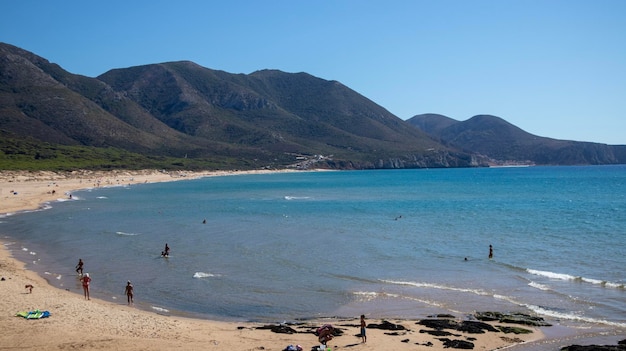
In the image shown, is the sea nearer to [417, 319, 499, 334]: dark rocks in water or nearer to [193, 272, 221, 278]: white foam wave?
[193, 272, 221, 278]: white foam wave

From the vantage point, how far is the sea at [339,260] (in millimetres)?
24000

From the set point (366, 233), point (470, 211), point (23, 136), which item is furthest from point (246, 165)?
point (366, 233)

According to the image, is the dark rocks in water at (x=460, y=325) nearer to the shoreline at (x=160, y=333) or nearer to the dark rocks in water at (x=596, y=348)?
the shoreline at (x=160, y=333)

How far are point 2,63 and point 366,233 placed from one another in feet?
638

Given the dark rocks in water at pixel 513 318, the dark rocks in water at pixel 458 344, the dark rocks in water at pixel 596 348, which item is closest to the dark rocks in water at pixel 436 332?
the dark rocks in water at pixel 458 344

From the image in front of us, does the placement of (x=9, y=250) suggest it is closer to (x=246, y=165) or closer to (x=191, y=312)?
(x=191, y=312)

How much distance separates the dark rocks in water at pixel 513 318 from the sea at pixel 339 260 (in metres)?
0.69

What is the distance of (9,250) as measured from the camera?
36.7 meters

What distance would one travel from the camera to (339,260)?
34812 mm

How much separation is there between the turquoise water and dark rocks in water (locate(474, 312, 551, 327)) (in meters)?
1.01

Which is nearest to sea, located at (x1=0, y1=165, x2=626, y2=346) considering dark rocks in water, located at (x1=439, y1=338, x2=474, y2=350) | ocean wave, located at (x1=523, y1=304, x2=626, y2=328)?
ocean wave, located at (x1=523, y1=304, x2=626, y2=328)

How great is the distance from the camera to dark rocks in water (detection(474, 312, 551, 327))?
20597mm

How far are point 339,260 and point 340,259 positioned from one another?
35 centimetres

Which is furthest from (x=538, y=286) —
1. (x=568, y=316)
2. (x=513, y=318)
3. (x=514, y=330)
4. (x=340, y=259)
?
(x=340, y=259)
